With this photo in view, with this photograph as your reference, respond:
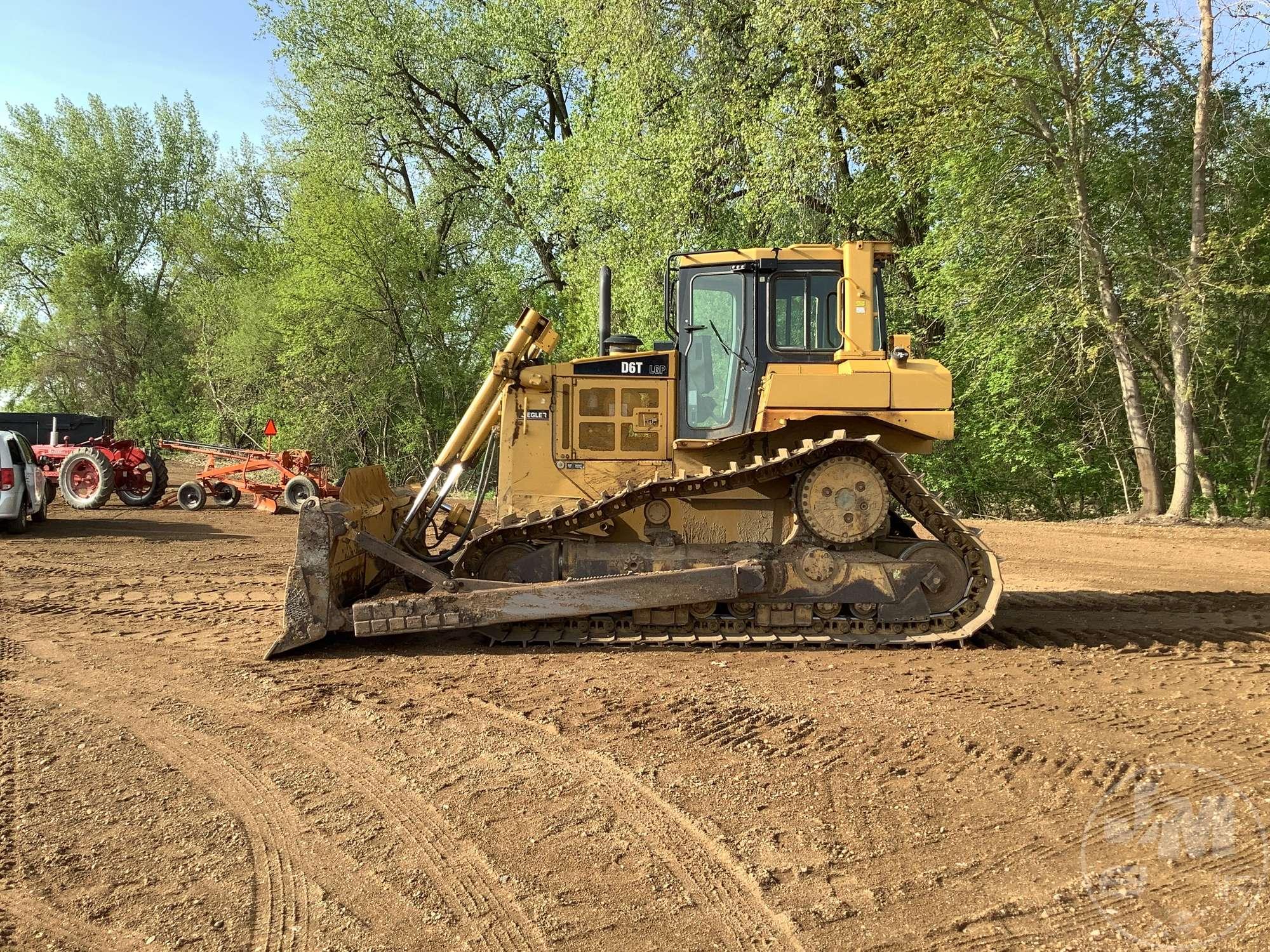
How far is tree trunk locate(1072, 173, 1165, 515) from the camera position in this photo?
14930mm

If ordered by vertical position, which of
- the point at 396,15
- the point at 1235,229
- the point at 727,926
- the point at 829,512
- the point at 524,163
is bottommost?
the point at 727,926

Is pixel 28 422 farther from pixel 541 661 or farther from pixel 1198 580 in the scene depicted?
pixel 1198 580

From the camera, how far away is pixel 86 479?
17.2m

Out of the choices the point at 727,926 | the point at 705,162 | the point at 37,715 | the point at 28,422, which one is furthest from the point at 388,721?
the point at 28,422

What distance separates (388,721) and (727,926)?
2.79m

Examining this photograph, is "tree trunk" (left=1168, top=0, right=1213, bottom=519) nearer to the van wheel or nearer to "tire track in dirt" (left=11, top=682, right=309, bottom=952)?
"tire track in dirt" (left=11, top=682, right=309, bottom=952)

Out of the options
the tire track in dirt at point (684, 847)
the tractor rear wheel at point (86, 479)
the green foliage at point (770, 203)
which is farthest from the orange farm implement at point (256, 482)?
the tire track in dirt at point (684, 847)

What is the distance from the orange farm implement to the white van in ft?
12.6

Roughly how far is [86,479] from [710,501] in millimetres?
15690

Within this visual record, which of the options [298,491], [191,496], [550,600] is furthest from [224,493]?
[550,600]

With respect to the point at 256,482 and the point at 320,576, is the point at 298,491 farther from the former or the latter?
the point at 320,576

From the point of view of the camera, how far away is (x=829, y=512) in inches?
264

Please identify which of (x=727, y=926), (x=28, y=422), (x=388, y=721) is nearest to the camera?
(x=727, y=926)

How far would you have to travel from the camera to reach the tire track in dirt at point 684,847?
3027 millimetres
